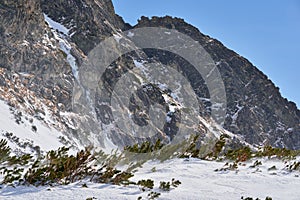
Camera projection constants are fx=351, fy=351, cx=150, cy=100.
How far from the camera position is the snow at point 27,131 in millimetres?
15023

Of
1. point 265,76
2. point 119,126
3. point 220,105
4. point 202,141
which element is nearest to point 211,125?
point 202,141

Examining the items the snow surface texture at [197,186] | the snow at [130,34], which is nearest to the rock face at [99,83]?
the snow at [130,34]

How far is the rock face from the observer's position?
90.4 feet

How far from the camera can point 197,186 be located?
6.48m

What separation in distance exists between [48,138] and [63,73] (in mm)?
13758

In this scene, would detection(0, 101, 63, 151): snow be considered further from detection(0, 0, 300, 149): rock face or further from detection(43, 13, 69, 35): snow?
detection(43, 13, 69, 35): snow

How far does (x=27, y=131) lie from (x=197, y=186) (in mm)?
12356

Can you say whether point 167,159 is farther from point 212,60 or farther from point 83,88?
point 212,60

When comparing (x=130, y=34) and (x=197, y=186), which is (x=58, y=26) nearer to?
(x=130, y=34)

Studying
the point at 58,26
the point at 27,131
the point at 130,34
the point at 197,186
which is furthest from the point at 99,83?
the point at 130,34

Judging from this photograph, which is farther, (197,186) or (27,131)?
(27,131)

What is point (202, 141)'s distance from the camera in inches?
1642

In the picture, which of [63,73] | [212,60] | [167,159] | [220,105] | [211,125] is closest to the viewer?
[167,159]

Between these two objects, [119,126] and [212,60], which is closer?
[119,126]
